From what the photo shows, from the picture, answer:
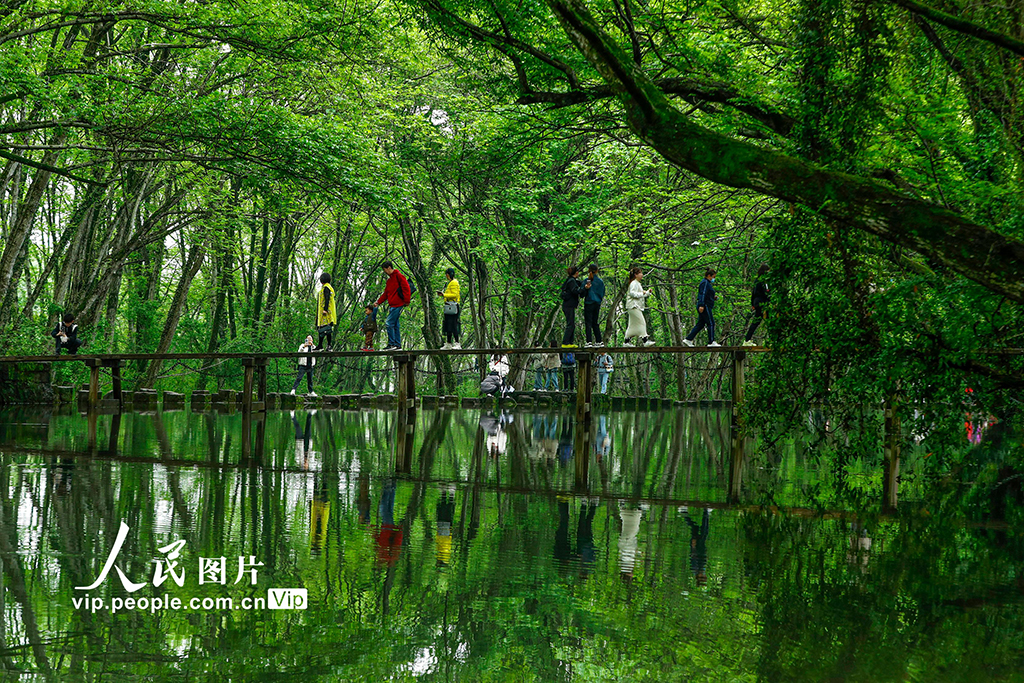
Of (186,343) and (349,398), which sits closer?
(349,398)

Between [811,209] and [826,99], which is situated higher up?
[826,99]

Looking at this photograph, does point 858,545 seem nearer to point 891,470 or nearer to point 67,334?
point 891,470

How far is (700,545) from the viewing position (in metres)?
5.96

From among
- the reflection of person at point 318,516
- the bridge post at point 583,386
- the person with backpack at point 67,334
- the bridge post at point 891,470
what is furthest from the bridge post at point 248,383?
the bridge post at point 891,470

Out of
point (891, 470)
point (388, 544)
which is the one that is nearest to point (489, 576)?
point (388, 544)

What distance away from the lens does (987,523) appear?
741 centimetres

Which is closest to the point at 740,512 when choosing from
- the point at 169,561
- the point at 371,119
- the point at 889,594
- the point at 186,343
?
the point at 889,594

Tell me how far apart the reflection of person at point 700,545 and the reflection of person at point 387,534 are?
1.73m

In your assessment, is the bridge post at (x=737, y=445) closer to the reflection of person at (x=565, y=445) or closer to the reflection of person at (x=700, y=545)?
the reflection of person at (x=700, y=545)

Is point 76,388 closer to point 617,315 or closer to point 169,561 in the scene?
point 617,315

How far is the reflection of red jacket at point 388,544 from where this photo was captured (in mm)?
5359

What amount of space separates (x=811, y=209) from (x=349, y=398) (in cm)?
1936

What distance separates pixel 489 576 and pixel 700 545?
1642 millimetres

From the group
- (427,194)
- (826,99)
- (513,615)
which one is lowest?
(513,615)
